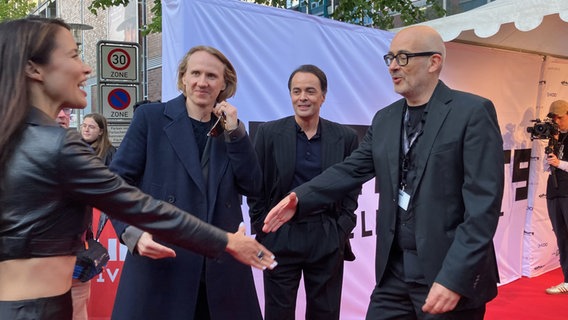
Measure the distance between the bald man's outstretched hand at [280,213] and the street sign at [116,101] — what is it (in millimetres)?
5452

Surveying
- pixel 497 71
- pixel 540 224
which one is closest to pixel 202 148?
pixel 497 71

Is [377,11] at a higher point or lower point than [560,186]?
higher

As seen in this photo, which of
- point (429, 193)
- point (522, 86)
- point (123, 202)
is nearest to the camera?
point (123, 202)

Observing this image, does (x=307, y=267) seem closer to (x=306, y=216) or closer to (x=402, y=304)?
(x=306, y=216)

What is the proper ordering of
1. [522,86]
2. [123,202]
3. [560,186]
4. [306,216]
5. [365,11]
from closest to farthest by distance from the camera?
1. [123,202]
2. [306,216]
3. [560,186]
4. [522,86]
5. [365,11]

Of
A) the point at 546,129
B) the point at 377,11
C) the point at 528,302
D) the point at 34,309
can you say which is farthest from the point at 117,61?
the point at 34,309

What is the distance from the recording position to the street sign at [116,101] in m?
7.50

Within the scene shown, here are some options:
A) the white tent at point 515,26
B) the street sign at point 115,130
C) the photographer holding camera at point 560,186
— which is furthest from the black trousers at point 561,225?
the street sign at point 115,130

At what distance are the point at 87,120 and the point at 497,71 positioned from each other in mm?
4649

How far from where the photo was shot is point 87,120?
5.69m

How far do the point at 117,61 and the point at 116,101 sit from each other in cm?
56

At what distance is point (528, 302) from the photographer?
5801 mm

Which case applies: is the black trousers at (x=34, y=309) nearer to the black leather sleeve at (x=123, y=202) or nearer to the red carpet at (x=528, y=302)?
the black leather sleeve at (x=123, y=202)

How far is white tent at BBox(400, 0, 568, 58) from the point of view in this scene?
445 cm
